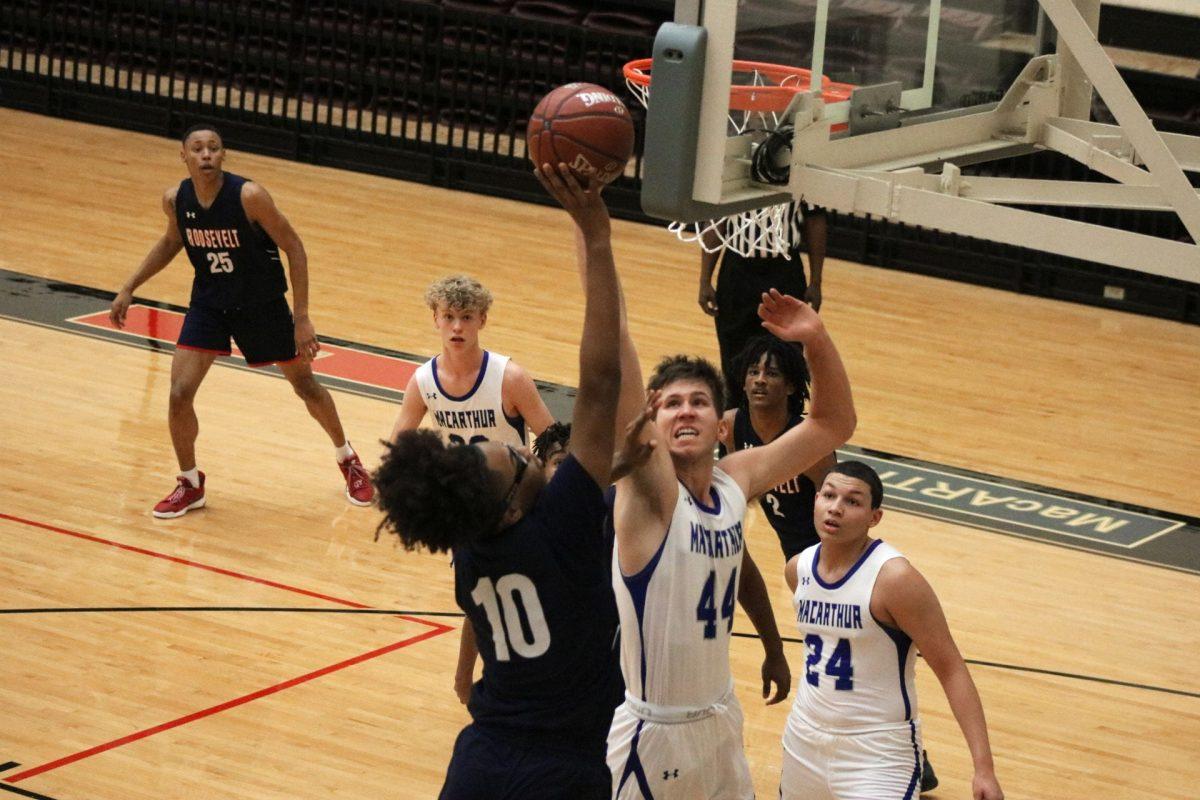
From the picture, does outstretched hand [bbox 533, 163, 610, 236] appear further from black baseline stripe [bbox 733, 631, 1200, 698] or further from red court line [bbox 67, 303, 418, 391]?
red court line [bbox 67, 303, 418, 391]

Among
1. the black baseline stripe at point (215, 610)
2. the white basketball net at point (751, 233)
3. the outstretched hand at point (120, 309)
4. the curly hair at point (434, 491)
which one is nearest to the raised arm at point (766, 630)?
the curly hair at point (434, 491)

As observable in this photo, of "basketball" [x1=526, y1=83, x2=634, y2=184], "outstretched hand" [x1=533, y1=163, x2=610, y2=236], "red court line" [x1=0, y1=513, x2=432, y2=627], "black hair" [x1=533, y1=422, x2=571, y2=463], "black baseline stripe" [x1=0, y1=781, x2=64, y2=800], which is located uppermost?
"basketball" [x1=526, y1=83, x2=634, y2=184]

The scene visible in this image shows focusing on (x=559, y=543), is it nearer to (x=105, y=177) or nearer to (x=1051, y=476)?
(x=1051, y=476)

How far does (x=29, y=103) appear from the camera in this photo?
1859cm

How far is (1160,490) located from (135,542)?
19.0 feet

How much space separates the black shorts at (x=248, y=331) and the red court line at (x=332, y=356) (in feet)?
6.56

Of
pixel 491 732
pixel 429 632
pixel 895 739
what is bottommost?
pixel 429 632

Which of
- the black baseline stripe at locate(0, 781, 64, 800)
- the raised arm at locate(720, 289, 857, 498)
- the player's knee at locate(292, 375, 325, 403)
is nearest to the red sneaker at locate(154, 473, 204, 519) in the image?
the player's knee at locate(292, 375, 325, 403)

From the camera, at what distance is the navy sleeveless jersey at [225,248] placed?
28.2 feet

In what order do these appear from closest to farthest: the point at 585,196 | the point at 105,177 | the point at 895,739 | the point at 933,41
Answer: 1. the point at 585,196
2. the point at 895,739
3. the point at 933,41
4. the point at 105,177

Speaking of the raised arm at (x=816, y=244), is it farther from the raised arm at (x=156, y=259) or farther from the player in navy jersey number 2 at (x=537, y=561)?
the player in navy jersey number 2 at (x=537, y=561)

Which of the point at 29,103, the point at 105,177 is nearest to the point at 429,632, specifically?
the point at 105,177

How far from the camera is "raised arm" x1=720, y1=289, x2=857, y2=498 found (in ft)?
14.6

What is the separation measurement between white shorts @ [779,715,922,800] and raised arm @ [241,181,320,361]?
14.1ft
